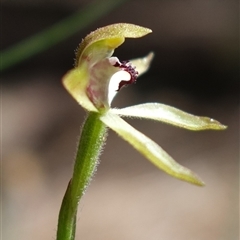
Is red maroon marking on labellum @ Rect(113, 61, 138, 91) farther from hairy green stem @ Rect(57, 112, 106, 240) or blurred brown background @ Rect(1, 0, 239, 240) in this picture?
blurred brown background @ Rect(1, 0, 239, 240)

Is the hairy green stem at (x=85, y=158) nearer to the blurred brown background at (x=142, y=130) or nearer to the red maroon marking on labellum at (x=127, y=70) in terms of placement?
the red maroon marking on labellum at (x=127, y=70)

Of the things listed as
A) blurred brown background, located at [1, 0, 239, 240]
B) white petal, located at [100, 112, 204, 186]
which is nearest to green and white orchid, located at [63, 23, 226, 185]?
white petal, located at [100, 112, 204, 186]

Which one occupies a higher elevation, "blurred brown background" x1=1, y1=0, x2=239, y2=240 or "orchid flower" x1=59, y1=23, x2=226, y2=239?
"blurred brown background" x1=1, y1=0, x2=239, y2=240

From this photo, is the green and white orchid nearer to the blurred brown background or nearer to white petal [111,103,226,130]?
white petal [111,103,226,130]

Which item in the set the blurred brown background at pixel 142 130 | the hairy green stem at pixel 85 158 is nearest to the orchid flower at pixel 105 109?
the hairy green stem at pixel 85 158

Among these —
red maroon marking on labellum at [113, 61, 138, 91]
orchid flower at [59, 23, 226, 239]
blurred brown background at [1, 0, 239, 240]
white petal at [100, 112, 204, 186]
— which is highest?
blurred brown background at [1, 0, 239, 240]

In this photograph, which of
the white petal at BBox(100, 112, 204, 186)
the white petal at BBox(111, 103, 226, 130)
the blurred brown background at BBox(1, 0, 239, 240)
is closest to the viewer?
the white petal at BBox(100, 112, 204, 186)

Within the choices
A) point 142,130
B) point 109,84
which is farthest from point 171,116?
point 142,130

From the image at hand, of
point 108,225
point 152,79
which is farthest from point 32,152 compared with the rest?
point 152,79

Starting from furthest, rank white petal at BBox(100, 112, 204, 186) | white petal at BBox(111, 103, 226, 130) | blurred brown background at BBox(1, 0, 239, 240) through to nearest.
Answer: blurred brown background at BBox(1, 0, 239, 240), white petal at BBox(111, 103, 226, 130), white petal at BBox(100, 112, 204, 186)

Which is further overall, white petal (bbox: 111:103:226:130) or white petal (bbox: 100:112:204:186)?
white petal (bbox: 111:103:226:130)

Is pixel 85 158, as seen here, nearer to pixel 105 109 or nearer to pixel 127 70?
pixel 105 109
